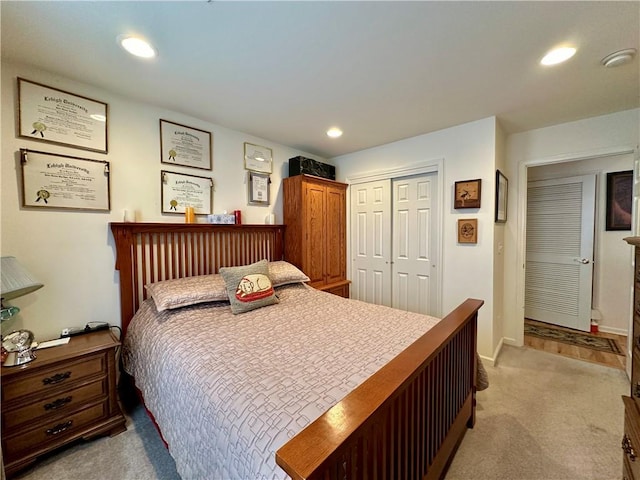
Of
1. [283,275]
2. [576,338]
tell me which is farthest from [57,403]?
[576,338]

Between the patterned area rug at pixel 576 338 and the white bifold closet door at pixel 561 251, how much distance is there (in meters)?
0.21

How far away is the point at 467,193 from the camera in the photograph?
269cm

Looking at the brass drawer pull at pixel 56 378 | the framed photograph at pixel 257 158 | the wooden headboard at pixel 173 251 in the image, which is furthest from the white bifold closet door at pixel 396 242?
the brass drawer pull at pixel 56 378

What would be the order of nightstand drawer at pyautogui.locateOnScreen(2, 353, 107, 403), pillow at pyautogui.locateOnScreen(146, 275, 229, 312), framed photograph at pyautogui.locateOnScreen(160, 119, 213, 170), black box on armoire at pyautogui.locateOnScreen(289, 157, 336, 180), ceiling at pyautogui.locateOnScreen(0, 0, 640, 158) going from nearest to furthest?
ceiling at pyautogui.locateOnScreen(0, 0, 640, 158)
nightstand drawer at pyautogui.locateOnScreen(2, 353, 107, 403)
pillow at pyautogui.locateOnScreen(146, 275, 229, 312)
framed photograph at pyautogui.locateOnScreen(160, 119, 213, 170)
black box on armoire at pyautogui.locateOnScreen(289, 157, 336, 180)

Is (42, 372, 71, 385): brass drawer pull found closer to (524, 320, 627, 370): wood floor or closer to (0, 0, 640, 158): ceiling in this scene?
(0, 0, 640, 158): ceiling

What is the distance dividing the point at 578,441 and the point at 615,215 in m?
3.13

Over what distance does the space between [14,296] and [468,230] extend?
3.57 meters

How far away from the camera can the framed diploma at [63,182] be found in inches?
68.8

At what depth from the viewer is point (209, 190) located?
2.65 meters

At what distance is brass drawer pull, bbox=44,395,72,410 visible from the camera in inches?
60.8

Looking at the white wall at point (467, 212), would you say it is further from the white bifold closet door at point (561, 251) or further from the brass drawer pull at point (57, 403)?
the brass drawer pull at point (57, 403)

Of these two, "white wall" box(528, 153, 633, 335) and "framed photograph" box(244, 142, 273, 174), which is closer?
"framed photograph" box(244, 142, 273, 174)

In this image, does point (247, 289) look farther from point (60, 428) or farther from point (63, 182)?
point (63, 182)

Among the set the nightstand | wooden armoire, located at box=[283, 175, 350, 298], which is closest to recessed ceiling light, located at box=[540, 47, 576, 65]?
wooden armoire, located at box=[283, 175, 350, 298]
